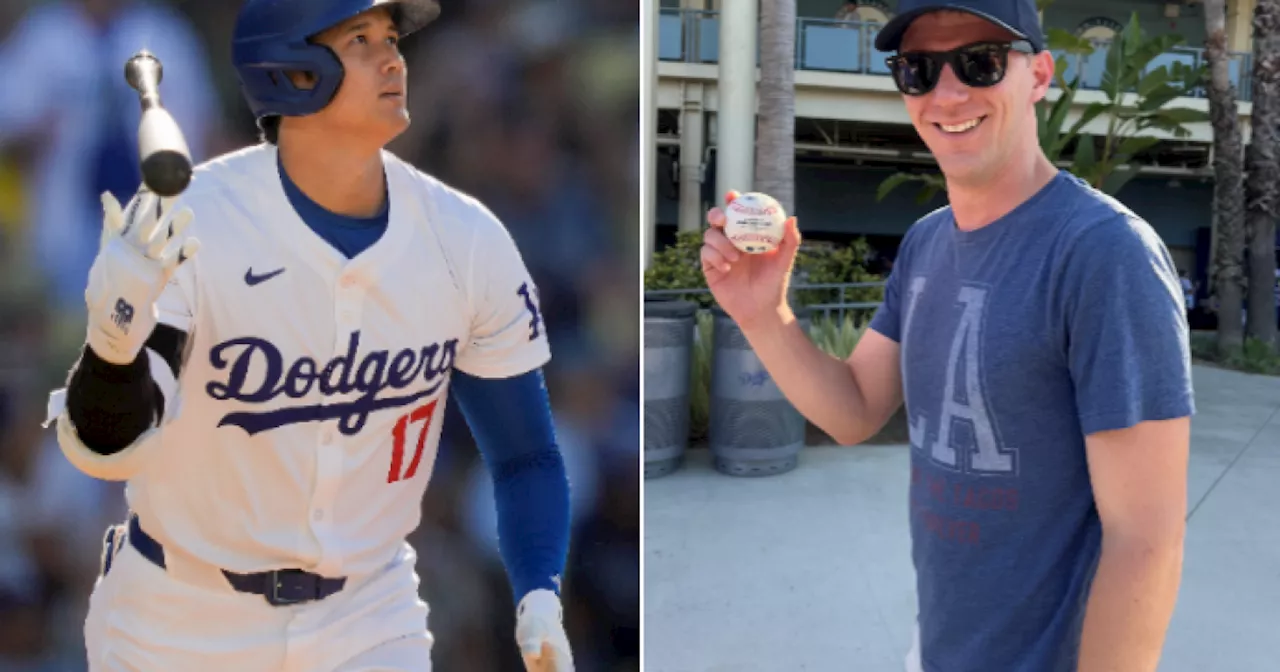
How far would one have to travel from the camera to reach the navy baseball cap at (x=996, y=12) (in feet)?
5.19

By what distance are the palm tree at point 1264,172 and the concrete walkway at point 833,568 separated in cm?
610

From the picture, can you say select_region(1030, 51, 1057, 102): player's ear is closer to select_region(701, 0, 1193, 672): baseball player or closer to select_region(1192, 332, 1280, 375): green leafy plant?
select_region(701, 0, 1193, 672): baseball player

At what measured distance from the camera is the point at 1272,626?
4.11m

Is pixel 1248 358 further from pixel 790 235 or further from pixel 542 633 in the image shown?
pixel 542 633

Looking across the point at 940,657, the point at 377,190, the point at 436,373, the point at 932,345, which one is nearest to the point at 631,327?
the point at 436,373

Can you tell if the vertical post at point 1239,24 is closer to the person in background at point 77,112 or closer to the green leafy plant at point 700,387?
the green leafy plant at point 700,387

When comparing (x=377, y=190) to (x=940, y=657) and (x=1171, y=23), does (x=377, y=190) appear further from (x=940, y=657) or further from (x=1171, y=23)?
(x=1171, y=23)

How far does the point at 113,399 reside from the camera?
149 cm

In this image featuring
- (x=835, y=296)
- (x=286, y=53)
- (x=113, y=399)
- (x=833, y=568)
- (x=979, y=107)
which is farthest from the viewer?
(x=835, y=296)

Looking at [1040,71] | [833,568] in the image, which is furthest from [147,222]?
[833,568]

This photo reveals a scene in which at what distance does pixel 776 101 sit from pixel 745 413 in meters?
2.64

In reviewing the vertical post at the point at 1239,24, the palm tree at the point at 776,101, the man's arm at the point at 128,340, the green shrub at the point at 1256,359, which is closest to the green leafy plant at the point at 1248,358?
the green shrub at the point at 1256,359

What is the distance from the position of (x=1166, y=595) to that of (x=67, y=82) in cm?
221

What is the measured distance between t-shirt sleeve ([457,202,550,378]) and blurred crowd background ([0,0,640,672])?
7cm
